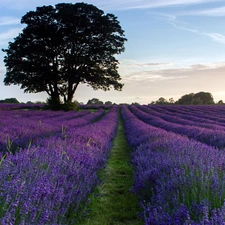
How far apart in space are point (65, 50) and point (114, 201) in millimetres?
23832

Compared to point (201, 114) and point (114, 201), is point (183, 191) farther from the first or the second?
point (201, 114)

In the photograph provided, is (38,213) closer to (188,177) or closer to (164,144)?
(188,177)

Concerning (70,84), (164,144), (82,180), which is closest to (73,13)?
(70,84)

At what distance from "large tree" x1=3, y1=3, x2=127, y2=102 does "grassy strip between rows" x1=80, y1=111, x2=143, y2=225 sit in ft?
68.0

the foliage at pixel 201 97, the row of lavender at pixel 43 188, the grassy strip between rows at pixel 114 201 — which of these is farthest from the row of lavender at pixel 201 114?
the foliage at pixel 201 97

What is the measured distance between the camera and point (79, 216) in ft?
11.1

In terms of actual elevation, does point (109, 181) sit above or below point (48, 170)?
below

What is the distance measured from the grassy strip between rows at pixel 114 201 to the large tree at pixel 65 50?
2073 cm

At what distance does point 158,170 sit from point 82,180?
85 centimetres

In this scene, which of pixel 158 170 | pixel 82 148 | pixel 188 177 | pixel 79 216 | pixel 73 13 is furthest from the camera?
pixel 73 13

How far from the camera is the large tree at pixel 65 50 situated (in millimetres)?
26031

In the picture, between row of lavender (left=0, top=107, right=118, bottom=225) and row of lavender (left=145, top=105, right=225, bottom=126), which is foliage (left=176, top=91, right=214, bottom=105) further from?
row of lavender (left=0, top=107, right=118, bottom=225)

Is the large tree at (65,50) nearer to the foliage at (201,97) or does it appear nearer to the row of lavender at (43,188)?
the row of lavender at (43,188)

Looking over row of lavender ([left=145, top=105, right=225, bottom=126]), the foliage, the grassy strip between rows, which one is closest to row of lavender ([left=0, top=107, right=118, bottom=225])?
the grassy strip between rows
